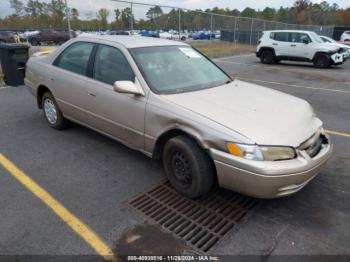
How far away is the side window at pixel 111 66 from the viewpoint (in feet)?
12.3

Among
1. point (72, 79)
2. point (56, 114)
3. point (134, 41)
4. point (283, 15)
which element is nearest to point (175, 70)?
point (134, 41)

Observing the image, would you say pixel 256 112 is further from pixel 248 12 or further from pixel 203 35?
pixel 248 12

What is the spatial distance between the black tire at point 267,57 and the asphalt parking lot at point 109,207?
12268mm

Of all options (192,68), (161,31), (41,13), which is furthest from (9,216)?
(41,13)

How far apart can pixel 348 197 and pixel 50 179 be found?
328 cm

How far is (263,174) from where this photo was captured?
2680 millimetres

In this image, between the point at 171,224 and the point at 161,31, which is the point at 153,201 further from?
the point at 161,31

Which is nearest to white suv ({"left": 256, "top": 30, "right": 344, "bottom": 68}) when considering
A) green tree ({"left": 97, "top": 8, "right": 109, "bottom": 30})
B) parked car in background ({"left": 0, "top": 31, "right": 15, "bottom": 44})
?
green tree ({"left": 97, "top": 8, "right": 109, "bottom": 30})

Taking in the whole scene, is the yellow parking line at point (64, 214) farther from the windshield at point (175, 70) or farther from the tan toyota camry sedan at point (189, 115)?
the windshield at point (175, 70)

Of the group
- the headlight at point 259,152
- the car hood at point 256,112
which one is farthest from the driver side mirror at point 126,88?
the headlight at point 259,152

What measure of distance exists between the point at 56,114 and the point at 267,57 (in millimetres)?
13897

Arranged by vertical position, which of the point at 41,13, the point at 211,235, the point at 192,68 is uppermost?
the point at 41,13

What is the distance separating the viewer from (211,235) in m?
2.77

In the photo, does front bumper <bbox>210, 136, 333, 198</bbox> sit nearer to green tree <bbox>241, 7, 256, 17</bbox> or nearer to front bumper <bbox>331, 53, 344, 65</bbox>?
front bumper <bbox>331, 53, 344, 65</bbox>
